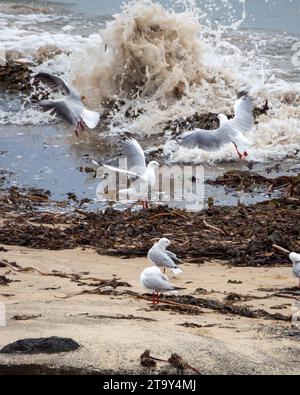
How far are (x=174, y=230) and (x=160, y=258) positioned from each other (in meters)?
1.68

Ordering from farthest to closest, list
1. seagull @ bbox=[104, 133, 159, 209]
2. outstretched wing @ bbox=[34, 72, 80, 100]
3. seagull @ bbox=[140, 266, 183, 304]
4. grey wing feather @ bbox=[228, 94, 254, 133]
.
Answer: outstretched wing @ bbox=[34, 72, 80, 100], grey wing feather @ bbox=[228, 94, 254, 133], seagull @ bbox=[104, 133, 159, 209], seagull @ bbox=[140, 266, 183, 304]

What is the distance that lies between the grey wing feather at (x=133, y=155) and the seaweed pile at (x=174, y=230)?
0.58m

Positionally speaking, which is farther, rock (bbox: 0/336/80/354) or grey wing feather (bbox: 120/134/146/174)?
grey wing feather (bbox: 120/134/146/174)

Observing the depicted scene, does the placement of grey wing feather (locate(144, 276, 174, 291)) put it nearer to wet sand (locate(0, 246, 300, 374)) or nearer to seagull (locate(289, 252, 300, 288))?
wet sand (locate(0, 246, 300, 374))

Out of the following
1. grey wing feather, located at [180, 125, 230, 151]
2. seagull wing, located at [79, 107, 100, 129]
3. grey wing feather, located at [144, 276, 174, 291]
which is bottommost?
grey wing feather, located at [144, 276, 174, 291]

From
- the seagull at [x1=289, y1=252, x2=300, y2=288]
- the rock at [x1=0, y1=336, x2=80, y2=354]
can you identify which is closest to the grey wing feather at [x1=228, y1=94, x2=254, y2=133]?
the seagull at [x1=289, y1=252, x2=300, y2=288]

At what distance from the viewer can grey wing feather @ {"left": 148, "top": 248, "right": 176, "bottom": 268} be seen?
6793 mm

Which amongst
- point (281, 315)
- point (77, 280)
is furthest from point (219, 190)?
point (281, 315)

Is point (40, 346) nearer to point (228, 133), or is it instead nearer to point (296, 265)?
point (296, 265)

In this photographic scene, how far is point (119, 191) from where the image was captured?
9.84 meters

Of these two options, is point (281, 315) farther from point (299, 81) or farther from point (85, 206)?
point (299, 81)

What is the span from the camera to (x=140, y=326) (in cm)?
533

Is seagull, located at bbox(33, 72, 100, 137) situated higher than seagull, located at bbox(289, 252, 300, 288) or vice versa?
seagull, located at bbox(33, 72, 100, 137)

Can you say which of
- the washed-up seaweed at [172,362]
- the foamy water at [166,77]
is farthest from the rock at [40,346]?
the foamy water at [166,77]
